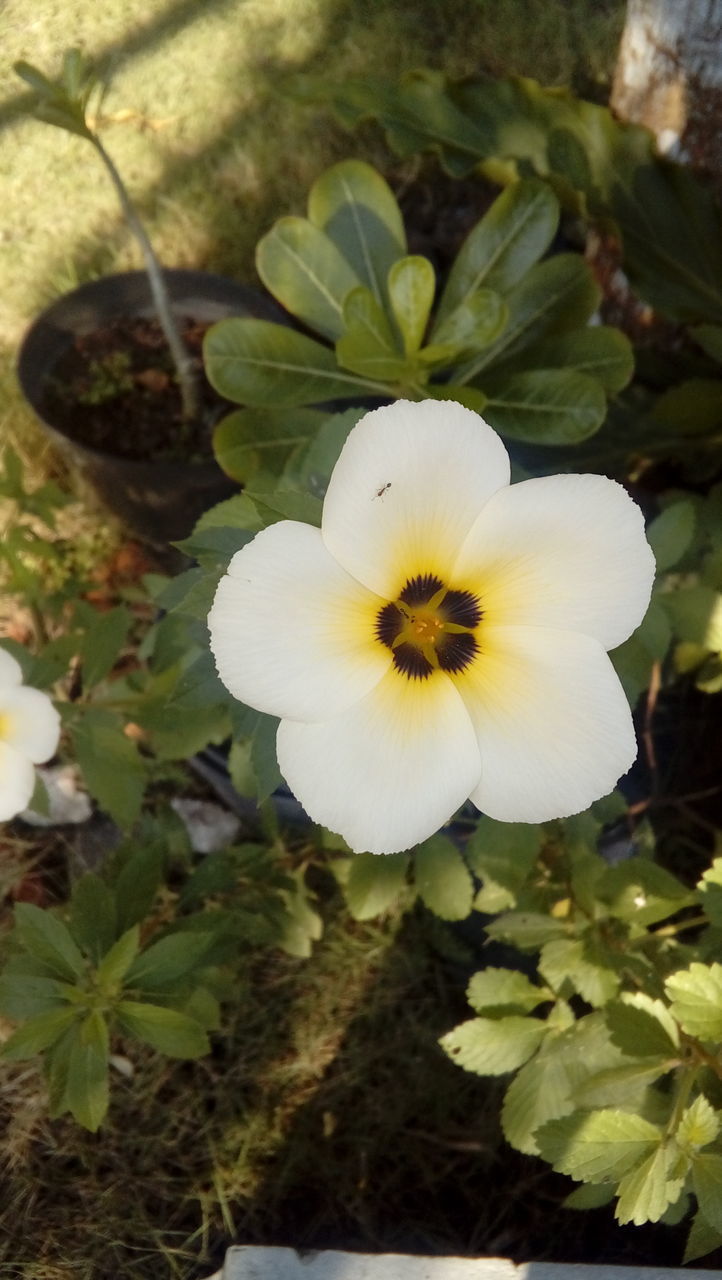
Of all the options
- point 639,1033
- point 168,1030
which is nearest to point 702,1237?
point 639,1033

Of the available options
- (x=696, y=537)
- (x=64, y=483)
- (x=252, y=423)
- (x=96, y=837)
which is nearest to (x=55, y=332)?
(x=64, y=483)

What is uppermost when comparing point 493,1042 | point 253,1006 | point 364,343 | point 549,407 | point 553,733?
point 364,343

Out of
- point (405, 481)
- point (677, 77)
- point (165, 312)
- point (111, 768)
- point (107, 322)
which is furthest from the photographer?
point (107, 322)

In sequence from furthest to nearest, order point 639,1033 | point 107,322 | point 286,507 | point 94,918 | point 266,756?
point 107,322
point 94,918
point 639,1033
point 266,756
point 286,507

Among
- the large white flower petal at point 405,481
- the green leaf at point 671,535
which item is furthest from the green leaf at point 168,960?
the green leaf at point 671,535

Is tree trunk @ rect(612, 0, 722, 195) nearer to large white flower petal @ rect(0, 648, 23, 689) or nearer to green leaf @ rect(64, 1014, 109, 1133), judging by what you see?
large white flower petal @ rect(0, 648, 23, 689)

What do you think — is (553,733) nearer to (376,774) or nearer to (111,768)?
(376,774)

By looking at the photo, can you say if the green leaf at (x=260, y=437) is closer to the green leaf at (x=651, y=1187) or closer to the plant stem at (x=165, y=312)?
the plant stem at (x=165, y=312)
